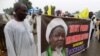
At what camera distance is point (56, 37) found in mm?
4547

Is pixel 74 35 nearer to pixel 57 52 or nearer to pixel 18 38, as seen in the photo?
pixel 57 52

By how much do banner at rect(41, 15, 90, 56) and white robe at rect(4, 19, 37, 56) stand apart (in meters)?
0.27

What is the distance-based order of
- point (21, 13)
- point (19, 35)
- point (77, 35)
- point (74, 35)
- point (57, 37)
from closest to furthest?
point (19, 35)
point (21, 13)
point (57, 37)
point (74, 35)
point (77, 35)

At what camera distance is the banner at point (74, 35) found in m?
4.20

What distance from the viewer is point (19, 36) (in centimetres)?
408

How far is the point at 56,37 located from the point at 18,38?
769mm

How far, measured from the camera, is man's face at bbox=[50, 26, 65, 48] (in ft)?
14.6

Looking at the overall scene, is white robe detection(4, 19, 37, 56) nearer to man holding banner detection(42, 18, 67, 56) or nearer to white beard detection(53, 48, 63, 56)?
man holding banner detection(42, 18, 67, 56)

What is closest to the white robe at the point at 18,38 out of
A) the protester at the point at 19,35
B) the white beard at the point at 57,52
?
the protester at the point at 19,35

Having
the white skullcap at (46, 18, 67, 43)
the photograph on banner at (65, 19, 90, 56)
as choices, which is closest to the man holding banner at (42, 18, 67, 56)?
the white skullcap at (46, 18, 67, 43)

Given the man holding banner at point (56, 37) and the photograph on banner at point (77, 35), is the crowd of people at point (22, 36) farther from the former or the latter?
the photograph on banner at point (77, 35)

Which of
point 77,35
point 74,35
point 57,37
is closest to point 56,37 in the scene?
point 57,37

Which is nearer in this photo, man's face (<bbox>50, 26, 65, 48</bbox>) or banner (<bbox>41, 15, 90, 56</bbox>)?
banner (<bbox>41, 15, 90, 56</bbox>)

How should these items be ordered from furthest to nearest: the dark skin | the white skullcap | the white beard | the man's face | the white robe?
the white beard → the man's face → the white skullcap → the dark skin → the white robe
